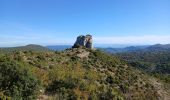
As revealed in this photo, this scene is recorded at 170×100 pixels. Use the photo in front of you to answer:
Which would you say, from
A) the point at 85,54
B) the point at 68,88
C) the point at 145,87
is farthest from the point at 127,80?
the point at 68,88

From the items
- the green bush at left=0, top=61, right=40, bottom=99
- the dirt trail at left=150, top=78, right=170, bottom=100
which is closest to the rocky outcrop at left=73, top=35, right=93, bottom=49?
the dirt trail at left=150, top=78, right=170, bottom=100

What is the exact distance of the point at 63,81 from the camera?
3194 cm

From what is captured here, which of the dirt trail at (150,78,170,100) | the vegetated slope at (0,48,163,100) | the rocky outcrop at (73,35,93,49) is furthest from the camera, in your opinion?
the rocky outcrop at (73,35,93,49)

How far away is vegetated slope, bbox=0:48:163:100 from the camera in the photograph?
→ 25.0 m

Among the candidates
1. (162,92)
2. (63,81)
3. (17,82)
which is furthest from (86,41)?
(17,82)

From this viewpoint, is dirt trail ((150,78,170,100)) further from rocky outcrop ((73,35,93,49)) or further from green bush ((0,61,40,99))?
green bush ((0,61,40,99))

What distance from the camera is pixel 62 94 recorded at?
2784 cm

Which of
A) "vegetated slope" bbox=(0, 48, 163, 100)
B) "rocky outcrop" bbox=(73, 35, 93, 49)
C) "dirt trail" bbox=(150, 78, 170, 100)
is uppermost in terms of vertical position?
"rocky outcrop" bbox=(73, 35, 93, 49)

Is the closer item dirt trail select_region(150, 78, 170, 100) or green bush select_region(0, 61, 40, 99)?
green bush select_region(0, 61, 40, 99)

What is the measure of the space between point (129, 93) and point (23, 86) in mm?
21119

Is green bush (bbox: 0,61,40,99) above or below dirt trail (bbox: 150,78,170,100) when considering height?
above

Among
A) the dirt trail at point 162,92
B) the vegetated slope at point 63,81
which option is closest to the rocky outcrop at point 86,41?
the vegetated slope at point 63,81

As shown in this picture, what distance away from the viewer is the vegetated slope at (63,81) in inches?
984

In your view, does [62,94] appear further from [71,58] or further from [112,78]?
[71,58]
